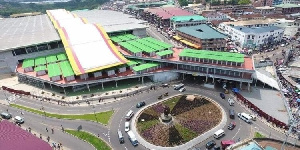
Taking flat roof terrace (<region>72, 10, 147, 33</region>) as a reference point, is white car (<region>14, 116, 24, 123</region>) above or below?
below

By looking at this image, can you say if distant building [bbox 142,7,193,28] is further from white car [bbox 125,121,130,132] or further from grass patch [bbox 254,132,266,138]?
grass patch [bbox 254,132,266,138]

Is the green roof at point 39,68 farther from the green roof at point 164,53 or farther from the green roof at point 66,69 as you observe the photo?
the green roof at point 164,53

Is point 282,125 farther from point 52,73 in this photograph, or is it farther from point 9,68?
point 9,68

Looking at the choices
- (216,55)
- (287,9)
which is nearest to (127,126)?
(216,55)

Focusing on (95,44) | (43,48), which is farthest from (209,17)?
(43,48)

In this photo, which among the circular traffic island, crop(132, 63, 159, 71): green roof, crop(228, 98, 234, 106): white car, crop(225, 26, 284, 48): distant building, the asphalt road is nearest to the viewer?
the asphalt road

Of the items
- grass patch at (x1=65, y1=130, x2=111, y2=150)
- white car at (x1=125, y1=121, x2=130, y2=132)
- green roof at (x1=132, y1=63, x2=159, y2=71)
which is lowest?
grass patch at (x1=65, y1=130, x2=111, y2=150)

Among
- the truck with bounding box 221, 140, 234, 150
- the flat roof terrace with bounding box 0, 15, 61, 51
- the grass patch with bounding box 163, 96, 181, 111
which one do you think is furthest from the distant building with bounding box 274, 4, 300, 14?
the truck with bounding box 221, 140, 234, 150
